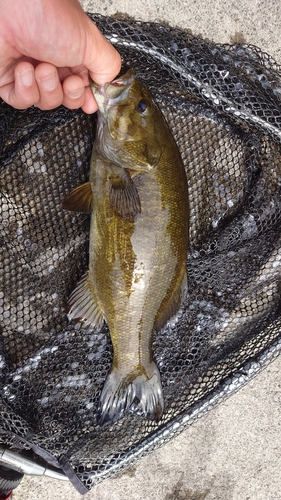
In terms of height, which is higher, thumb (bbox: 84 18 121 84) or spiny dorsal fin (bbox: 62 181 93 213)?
thumb (bbox: 84 18 121 84)

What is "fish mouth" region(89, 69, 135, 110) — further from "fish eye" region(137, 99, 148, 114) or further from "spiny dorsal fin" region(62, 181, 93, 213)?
"spiny dorsal fin" region(62, 181, 93, 213)

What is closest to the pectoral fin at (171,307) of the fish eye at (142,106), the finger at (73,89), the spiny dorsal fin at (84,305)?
the spiny dorsal fin at (84,305)

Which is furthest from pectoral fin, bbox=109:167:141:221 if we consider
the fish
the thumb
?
the thumb

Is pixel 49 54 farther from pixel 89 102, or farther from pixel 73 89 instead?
pixel 89 102

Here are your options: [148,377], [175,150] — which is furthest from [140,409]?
[175,150]

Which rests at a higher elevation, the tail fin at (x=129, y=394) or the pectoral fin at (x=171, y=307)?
the pectoral fin at (x=171, y=307)

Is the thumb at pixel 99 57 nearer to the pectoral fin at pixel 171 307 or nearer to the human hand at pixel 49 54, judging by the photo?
the human hand at pixel 49 54

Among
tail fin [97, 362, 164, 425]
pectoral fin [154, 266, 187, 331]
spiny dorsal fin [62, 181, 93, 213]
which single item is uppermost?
spiny dorsal fin [62, 181, 93, 213]
